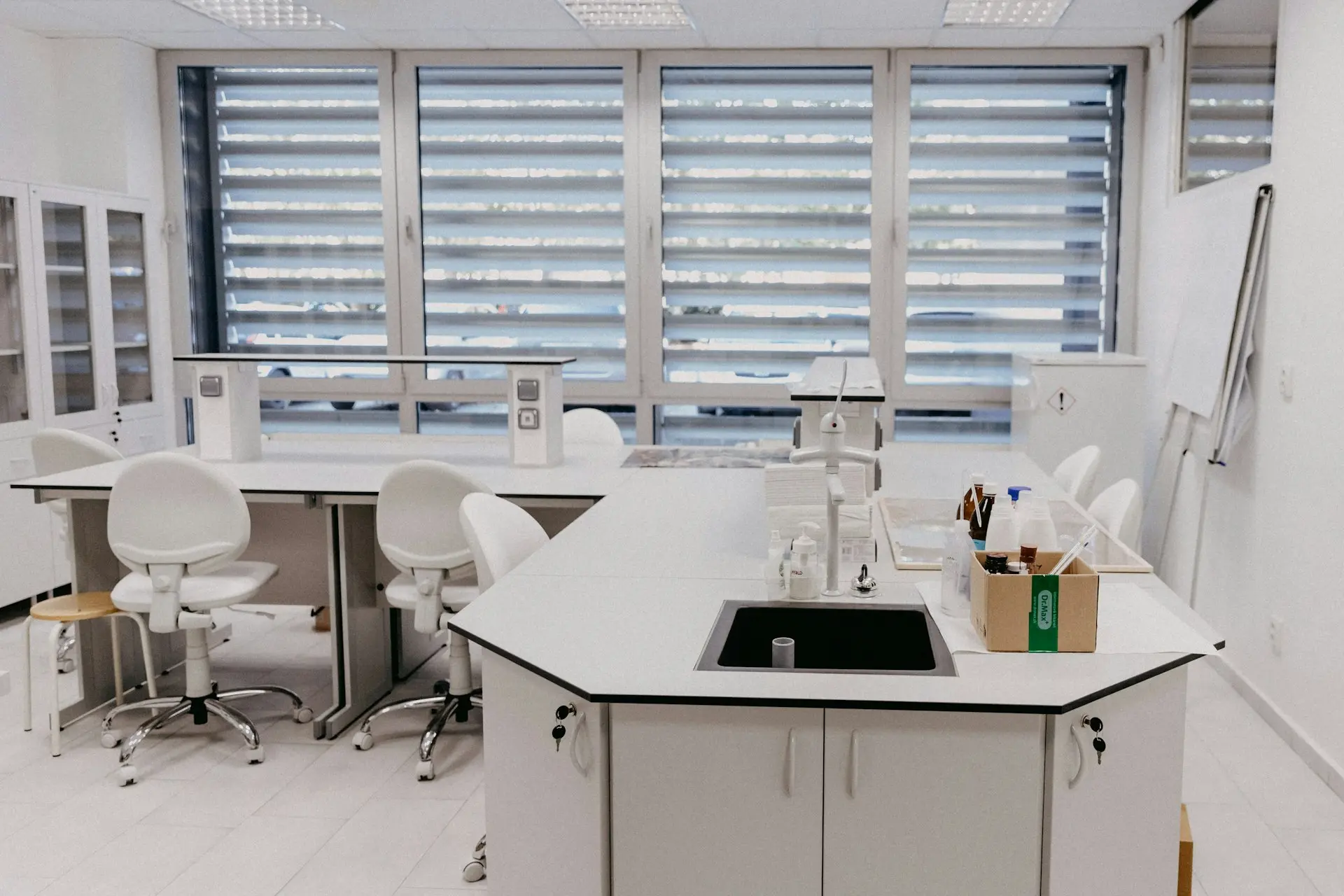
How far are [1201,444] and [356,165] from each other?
428cm

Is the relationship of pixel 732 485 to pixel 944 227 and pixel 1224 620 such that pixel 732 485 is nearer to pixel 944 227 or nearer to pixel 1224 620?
pixel 1224 620

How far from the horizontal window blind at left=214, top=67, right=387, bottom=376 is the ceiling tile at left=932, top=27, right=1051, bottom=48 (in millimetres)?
2867

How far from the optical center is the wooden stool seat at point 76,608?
365 cm

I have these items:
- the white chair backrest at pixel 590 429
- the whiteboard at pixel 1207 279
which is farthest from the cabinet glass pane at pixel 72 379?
the whiteboard at pixel 1207 279

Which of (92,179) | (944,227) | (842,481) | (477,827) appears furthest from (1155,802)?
(92,179)

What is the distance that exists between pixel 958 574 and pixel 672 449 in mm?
2392

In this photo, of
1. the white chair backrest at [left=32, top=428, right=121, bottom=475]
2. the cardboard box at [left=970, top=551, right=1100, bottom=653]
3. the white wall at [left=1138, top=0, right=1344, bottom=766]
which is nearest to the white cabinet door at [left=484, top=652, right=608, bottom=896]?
the cardboard box at [left=970, top=551, right=1100, bottom=653]

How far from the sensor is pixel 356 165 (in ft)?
19.9

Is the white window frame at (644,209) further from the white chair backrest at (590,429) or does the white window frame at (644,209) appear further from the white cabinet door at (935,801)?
the white cabinet door at (935,801)

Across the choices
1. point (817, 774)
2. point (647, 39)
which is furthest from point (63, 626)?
point (647, 39)

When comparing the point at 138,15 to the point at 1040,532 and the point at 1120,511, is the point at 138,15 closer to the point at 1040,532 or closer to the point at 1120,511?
the point at 1120,511

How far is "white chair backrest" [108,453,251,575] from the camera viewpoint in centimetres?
337

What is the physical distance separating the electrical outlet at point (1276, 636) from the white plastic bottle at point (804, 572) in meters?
2.24

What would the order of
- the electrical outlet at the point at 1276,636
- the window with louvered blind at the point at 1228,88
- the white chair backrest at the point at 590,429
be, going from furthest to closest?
the white chair backrest at the point at 590,429 < the window with louvered blind at the point at 1228,88 < the electrical outlet at the point at 1276,636
